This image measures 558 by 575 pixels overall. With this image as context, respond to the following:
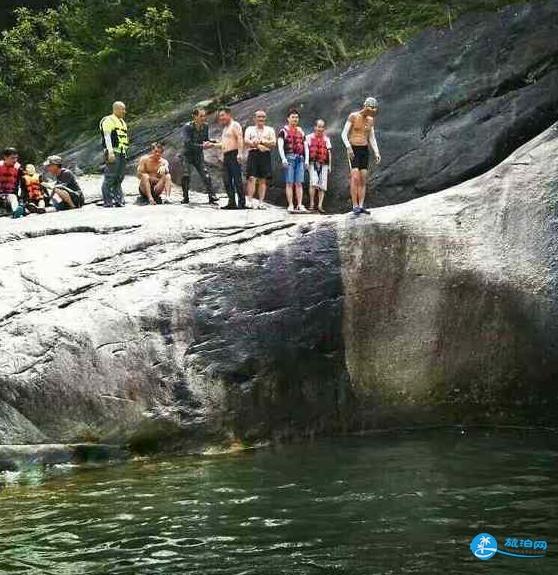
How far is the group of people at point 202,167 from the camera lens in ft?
45.5

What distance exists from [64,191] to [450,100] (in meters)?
7.75

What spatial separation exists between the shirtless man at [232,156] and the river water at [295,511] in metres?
5.16


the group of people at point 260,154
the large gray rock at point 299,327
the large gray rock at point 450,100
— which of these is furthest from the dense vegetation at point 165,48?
the large gray rock at point 299,327

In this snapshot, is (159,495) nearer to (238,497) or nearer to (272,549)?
(238,497)

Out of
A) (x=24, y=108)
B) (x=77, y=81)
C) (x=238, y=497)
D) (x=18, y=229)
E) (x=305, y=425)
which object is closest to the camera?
(x=238, y=497)

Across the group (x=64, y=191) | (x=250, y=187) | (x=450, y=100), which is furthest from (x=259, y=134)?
(x=450, y=100)

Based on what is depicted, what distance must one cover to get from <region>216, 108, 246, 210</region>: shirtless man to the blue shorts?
829mm

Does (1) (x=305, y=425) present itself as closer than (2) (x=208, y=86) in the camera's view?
Yes

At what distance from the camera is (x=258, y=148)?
14164 mm

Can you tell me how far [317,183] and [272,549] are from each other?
360 inches

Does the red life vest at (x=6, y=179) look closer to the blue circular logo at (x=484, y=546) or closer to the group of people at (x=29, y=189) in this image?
the group of people at (x=29, y=189)

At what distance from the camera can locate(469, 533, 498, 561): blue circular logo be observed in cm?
600

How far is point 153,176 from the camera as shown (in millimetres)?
15117

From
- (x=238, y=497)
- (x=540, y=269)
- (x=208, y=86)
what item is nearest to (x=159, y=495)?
(x=238, y=497)
